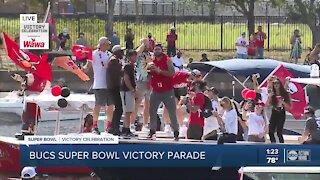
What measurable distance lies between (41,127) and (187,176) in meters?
2.82

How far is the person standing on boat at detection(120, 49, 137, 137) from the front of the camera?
14552 millimetres

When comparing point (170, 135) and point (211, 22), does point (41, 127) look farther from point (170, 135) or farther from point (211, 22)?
point (211, 22)

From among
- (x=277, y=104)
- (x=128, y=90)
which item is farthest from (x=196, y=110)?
(x=277, y=104)

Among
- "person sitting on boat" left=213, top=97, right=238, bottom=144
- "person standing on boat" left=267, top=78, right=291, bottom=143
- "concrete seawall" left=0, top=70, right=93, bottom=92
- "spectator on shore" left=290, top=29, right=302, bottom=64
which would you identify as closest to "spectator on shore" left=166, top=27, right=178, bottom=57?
"concrete seawall" left=0, top=70, right=93, bottom=92

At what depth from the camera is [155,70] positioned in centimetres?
1424

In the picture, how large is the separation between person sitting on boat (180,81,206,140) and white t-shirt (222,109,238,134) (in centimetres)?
37

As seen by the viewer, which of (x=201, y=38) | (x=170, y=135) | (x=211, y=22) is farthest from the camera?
(x=211, y=22)

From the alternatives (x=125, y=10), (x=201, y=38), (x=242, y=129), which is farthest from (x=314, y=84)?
(x=125, y=10)

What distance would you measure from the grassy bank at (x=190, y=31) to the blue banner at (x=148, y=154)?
20647 millimetres

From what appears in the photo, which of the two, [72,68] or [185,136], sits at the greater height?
[72,68]

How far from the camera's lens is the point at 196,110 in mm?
14297

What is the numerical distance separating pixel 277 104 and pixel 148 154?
7.04 feet

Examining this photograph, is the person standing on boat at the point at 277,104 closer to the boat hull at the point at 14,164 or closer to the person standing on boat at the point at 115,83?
the person standing on boat at the point at 115,83

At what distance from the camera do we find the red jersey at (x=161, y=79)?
1439 cm
